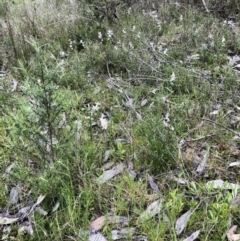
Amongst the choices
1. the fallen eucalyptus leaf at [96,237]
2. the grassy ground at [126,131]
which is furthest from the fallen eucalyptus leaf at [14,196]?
the fallen eucalyptus leaf at [96,237]

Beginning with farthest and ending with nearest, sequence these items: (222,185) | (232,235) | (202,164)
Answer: (202,164) → (222,185) → (232,235)

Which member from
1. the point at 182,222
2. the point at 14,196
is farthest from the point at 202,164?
the point at 14,196

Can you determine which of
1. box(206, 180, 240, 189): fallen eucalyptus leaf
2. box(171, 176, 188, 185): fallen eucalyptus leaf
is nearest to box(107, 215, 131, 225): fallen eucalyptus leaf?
box(171, 176, 188, 185): fallen eucalyptus leaf

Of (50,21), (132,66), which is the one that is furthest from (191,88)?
(50,21)

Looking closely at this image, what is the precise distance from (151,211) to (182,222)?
16cm

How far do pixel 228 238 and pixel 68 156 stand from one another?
99 cm

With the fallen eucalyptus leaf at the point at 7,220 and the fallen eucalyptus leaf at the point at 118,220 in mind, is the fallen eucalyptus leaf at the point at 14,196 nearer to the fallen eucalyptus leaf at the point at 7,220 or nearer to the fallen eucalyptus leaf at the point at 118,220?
the fallen eucalyptus leaf at the point at 7,220

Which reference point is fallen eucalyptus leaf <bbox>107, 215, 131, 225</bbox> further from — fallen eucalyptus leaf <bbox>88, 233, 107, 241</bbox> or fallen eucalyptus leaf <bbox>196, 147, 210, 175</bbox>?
fallen eucalyptus leaf <bbox>196, 147, 210, 175</bbox>

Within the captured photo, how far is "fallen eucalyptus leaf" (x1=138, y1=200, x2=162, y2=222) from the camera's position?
1.83m

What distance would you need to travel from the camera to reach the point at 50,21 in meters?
4.37

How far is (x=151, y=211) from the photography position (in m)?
1.87

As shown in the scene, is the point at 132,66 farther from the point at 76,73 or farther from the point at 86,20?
the point at 86,20

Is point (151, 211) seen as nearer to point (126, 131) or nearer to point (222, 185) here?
point (222, 185)

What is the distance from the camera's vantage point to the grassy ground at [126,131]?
1881mm
